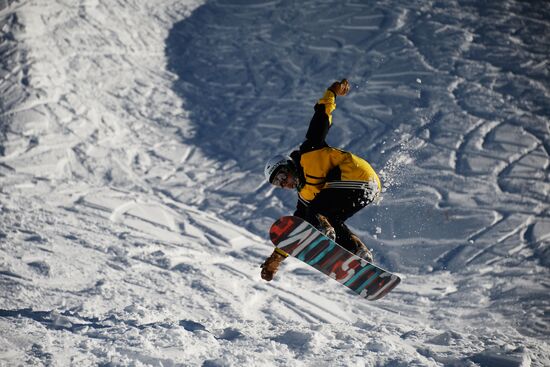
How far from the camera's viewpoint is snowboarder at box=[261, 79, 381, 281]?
18.1 feet

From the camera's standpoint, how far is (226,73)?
2272 centimetres

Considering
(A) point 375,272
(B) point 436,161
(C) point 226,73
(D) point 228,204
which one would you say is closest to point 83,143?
(D) point 228,204

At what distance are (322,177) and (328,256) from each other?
0.87 m

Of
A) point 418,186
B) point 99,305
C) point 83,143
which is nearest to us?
point 99,305

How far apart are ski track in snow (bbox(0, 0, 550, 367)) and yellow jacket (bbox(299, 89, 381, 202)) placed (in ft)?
8.66

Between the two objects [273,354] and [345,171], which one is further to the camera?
[273,354]

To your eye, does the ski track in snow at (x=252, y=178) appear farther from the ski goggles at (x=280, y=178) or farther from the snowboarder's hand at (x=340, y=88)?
the snowboarder's hand at (x=340, y=88)

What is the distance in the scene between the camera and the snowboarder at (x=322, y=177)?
5520 millimetres

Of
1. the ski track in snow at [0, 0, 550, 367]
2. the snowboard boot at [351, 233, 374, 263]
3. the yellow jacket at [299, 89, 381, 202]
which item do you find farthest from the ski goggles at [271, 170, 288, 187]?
the ski track in snow at [0, 0, 550, 367]

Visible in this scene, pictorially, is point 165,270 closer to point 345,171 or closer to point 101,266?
point 101,266

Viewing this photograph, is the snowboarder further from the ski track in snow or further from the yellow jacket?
the ski track in snow

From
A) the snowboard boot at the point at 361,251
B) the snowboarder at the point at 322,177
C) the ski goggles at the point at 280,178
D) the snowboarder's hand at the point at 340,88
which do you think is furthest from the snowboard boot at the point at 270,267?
the snowboarder's hand at the point at 340,88

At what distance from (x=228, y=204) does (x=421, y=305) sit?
629 centimetres

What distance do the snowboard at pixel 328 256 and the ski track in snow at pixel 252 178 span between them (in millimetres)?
1407
